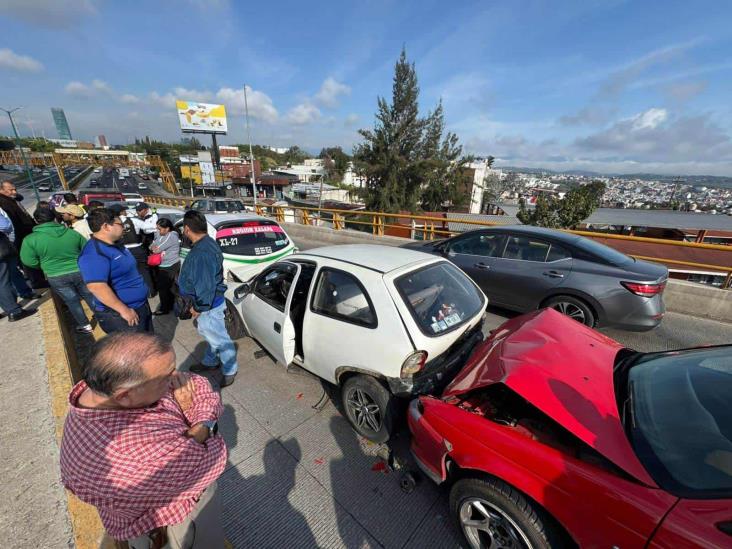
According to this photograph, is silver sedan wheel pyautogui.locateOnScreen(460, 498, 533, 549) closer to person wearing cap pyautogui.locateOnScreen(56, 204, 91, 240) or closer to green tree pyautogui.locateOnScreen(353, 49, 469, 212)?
person wearing cap pyautogui.locateOnScreen(56, 204, 91, 240)

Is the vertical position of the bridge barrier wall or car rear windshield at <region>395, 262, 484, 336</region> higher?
car rear windshield at <region>395, 262, 484, 336</region>

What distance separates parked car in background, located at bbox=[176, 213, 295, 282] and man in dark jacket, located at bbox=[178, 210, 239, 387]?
5.47 feet

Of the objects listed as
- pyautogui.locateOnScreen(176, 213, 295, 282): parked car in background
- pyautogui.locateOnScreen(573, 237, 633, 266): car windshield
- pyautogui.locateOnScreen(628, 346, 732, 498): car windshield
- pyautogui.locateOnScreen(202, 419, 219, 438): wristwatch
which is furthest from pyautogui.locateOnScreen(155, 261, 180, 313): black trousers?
pyautogui.locateOnScreen(573, 237, 633, 266): car windshield

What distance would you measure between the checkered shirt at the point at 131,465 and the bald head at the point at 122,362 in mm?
105

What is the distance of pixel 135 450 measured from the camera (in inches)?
43.0

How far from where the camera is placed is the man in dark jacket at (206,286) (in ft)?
10.2

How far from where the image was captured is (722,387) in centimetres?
150

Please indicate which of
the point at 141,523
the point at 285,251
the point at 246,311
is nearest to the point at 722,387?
the point at 141,523

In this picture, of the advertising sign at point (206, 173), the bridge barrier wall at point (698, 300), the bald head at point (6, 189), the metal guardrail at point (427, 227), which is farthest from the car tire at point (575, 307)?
the advertising sign at point (206, 173)

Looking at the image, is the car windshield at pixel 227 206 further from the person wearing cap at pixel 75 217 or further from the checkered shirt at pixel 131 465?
the checkered shirt at pixel 131 465

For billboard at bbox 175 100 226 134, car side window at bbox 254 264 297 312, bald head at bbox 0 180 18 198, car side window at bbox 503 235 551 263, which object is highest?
billboard at bbox 175 100 226 134

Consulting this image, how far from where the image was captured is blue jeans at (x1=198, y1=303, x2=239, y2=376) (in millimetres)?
3260

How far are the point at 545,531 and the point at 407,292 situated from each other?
5.26 ft

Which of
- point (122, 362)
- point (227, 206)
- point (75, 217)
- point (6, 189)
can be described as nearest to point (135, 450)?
point (122, 362)
